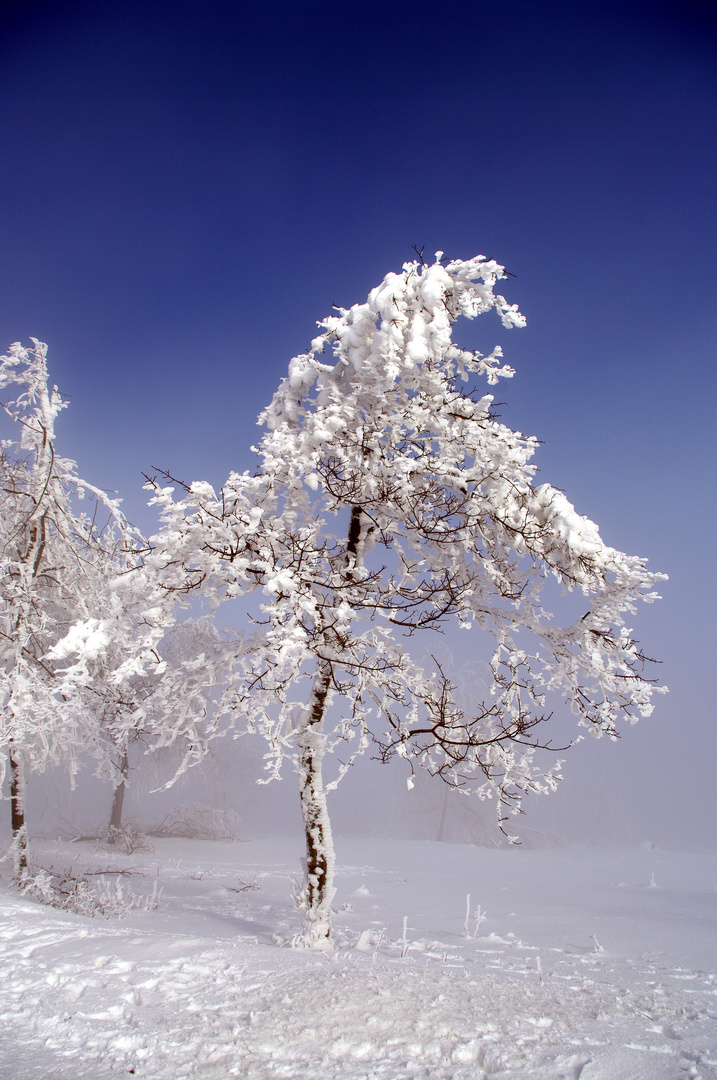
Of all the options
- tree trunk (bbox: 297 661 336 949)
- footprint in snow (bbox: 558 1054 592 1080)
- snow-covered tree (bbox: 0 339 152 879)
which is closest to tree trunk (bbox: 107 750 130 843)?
snow-covered tree (bbox: 0 339 152 879)

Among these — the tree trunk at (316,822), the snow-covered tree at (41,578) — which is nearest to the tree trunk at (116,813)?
the snow-covered tree at (41,578)

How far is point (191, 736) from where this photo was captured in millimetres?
5758

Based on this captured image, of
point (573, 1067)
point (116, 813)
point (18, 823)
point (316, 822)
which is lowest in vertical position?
point (116, 813)

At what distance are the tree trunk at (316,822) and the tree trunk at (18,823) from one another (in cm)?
435

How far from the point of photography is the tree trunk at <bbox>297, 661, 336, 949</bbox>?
5.56m

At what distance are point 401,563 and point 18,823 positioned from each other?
21.7ft

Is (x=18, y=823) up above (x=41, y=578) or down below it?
below

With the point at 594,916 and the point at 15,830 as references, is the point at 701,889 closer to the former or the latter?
the point at 594,916

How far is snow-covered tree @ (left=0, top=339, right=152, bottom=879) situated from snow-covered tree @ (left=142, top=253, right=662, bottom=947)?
101 inches

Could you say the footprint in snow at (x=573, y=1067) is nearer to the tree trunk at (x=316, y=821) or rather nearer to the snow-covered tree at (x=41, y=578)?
the tree trunk at (x=316, y=821)

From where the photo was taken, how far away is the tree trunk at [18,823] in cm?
719

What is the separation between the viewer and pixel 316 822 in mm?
5793

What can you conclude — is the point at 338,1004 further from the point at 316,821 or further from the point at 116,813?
the point at 116,813

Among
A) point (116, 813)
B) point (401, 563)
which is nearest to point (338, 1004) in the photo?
point (401, 563)
